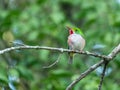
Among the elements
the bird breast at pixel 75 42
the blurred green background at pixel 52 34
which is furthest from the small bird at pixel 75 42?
the blurred green background at pixel 52 34

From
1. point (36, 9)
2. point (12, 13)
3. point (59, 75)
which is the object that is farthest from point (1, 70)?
point (36, 9)

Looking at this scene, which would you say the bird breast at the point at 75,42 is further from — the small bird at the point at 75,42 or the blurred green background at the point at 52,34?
the blurred green background at the point at 52,34

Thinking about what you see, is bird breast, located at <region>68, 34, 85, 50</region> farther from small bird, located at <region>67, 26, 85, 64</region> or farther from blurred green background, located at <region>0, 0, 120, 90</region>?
blurred green background, located at <region>0, 0, 120, 90</region>

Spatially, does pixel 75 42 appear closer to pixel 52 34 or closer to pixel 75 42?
pixel 75 42

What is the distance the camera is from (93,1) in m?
5.91

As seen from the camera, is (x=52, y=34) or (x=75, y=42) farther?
(x=52, y=34)

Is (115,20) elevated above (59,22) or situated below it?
below

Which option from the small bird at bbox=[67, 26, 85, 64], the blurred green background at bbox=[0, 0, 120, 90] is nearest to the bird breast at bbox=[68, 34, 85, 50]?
the small bird at bbox=[67, 26, 85, 64]

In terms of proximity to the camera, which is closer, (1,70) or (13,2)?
(1,70)

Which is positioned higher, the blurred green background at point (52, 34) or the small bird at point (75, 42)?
the blurred green background at point (52, 34)

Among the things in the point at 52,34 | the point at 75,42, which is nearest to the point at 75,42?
the point at 75,42

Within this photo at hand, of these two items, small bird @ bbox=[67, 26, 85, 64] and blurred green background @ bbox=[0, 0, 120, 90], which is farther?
blurred green background @ bbox=[0, 0, 120, 90]

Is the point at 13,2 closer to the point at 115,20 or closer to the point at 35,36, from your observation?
the point at 35,36

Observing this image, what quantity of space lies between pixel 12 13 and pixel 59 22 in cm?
55
